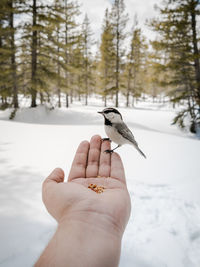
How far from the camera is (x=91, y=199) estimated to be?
1457 millimetres

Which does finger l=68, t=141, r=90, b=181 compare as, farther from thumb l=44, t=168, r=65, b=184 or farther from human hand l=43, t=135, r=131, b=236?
thumb l=44, t=168, r=65, b=184

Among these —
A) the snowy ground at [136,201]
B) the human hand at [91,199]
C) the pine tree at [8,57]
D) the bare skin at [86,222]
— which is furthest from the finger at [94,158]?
the pine tree at [8,57]

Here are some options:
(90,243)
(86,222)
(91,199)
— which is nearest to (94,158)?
(91,199)

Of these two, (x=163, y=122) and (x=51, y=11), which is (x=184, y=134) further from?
(x=51, y=11)

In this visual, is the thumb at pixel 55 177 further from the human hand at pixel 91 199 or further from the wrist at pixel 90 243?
the wrist at pixel 90 243

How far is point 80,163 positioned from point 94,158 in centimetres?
23

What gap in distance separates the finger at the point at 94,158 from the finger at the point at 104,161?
0.06 m

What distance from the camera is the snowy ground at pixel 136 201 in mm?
1899

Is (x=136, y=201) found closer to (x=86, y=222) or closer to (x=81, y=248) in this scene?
(x=86, y=222)

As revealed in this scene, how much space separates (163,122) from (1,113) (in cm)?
1083

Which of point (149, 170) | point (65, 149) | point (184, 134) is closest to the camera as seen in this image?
point (149, 170)

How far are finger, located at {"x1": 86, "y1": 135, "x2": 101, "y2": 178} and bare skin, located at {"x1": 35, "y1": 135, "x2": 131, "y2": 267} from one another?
0.16 metres

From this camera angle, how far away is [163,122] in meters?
10.3

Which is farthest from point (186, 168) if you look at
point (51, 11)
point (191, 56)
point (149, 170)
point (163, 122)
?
point (51, 11)
